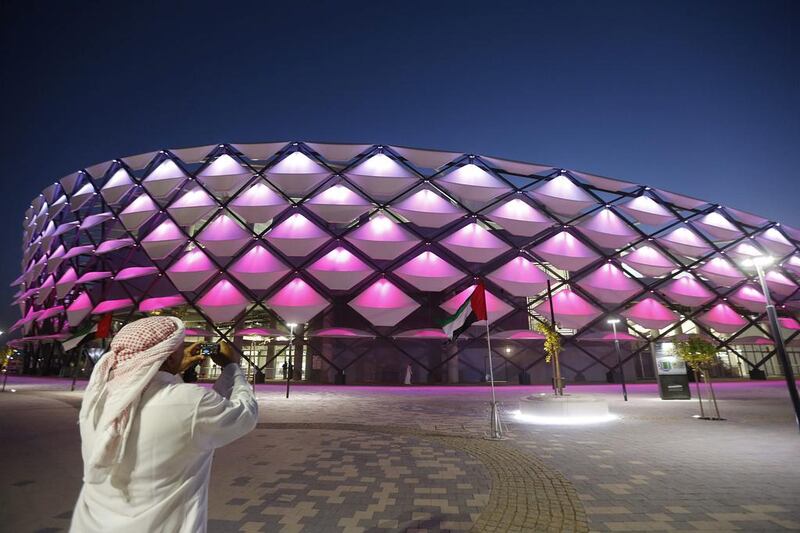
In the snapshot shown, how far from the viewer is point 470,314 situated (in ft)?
33.6

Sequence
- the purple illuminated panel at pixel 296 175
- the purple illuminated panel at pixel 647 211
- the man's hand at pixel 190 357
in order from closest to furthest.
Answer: the man's hand at pixel 190 357 → the purple illuminated panel at pixel 296 175 → the purple illuminated panel at pixel 647 211

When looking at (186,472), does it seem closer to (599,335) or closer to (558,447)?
(558,447)

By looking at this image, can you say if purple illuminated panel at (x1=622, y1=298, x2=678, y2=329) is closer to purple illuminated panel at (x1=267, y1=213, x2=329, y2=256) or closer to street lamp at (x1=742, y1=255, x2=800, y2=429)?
street lamp at (x1=742, y1=255, x2=800, y2=429)

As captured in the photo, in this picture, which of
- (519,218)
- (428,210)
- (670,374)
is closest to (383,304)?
(428,210)

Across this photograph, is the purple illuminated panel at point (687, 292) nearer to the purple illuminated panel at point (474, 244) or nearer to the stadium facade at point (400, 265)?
the stadium facade at point (400, 265)

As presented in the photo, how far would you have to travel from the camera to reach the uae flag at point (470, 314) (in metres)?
9.91

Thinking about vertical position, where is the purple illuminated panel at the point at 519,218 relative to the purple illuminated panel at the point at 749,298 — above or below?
above

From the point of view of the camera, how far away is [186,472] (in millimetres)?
1897

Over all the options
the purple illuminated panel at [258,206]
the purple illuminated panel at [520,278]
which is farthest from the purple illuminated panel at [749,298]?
the purple illuminated panel at [258,206]

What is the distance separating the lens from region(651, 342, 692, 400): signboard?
15.4 meters

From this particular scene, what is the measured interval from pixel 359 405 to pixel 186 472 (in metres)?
13.1

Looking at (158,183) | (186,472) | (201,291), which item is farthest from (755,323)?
(158,183)

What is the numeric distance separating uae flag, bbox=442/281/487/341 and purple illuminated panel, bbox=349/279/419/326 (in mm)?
13607

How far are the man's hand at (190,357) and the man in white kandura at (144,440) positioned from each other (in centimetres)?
23
